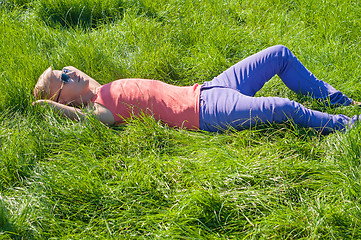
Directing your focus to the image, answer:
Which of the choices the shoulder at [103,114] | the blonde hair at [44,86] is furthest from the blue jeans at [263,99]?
the blonde hair at [44,86]

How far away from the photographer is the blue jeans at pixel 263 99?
2.79m

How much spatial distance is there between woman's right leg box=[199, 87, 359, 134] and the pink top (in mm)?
107

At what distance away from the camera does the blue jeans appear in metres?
2.79

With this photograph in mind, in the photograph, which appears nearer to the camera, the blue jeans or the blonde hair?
the blue jeans

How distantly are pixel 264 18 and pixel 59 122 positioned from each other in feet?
8.44

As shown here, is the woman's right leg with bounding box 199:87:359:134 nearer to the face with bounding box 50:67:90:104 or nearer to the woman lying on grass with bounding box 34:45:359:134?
the woman lying on grass with bounding box 34:45:359:134

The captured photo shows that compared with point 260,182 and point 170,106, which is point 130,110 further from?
point 260,182

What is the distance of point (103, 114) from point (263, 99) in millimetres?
1290

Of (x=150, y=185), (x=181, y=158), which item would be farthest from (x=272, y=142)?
(x=150, y=185)

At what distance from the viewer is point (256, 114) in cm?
282

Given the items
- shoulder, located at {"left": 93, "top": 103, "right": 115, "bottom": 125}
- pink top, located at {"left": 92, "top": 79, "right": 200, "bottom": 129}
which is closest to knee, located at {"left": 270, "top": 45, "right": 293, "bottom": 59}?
pink top, located at {"left": 92, "top": 79, "right": 200, "bottom": 129}

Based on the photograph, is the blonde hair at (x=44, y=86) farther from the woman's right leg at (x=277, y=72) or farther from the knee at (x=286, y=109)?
the knee at (x=286, y=109)

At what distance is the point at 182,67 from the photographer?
378cm

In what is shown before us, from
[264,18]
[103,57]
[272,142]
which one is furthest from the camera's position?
[264,18]
